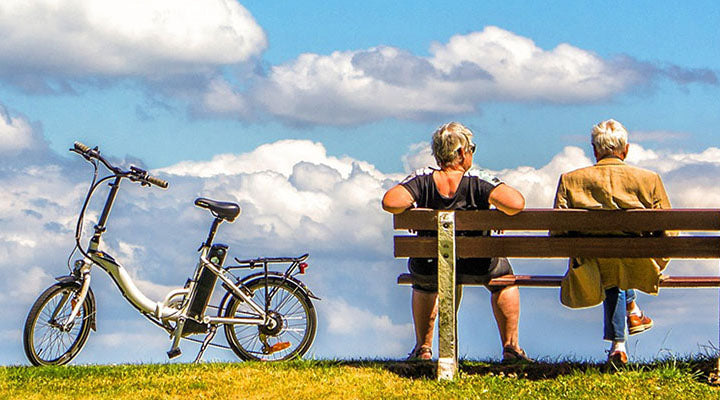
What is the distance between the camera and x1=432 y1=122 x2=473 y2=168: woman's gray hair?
8328 millimetres

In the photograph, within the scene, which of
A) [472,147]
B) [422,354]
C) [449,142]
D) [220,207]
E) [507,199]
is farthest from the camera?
[220,207]

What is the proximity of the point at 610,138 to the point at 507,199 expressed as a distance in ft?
3.86

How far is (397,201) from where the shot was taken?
26.7 feet

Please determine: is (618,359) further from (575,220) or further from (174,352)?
(174,352)

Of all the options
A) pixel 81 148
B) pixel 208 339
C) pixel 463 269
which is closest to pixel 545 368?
pixel 463 269

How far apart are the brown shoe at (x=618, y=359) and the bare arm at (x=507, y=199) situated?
5.22 feet

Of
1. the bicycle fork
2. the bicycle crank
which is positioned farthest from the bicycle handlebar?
the bicycle crank

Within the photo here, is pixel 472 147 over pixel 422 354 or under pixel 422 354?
over

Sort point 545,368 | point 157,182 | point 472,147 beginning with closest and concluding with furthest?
point 472,147
point 545,368
point 157,182

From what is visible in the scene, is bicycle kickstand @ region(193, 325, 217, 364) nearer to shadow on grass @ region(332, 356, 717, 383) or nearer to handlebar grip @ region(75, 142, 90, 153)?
shadow on grass @ region(332, 356, 717, 383)

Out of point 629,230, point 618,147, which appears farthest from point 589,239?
point 618,147

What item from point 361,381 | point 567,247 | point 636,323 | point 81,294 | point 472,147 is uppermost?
point 472,147

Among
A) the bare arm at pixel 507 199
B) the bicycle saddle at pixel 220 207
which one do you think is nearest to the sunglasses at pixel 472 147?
the bare arm at pixel 507 199

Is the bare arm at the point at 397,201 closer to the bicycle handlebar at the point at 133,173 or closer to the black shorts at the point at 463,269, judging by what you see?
the black shorts at the point at 463,269
